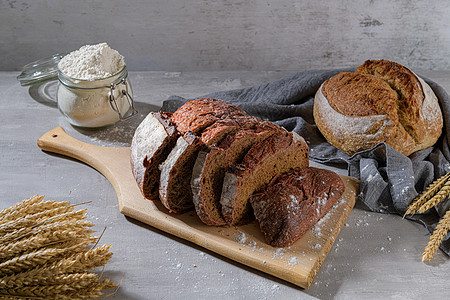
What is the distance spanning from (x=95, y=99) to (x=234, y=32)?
168 cm

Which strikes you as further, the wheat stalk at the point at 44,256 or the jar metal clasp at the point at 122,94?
the jar metal clasp at the point at 122,94

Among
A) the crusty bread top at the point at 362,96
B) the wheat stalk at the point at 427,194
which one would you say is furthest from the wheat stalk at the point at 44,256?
the crusty bread top at the point at 362,96

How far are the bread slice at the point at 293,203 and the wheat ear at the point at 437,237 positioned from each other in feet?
1.83

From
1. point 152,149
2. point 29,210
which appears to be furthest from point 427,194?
point 29,210

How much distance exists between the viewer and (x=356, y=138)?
304cm

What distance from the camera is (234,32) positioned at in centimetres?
432

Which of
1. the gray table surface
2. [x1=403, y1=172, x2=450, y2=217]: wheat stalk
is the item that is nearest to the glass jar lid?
the gray table surface

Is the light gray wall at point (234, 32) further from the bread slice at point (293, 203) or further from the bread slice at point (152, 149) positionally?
the bread slice at point (293, 203)

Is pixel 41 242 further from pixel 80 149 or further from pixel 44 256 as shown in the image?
pixel 80 149

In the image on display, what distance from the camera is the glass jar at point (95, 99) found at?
→ 3170 mm

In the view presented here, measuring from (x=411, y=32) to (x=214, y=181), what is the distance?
2935mm

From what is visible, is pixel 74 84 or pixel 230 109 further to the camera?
pixel 74 84

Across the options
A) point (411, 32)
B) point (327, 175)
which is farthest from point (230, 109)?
point (411, 32)

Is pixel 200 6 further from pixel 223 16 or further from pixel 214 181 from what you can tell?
pixel 214 181
